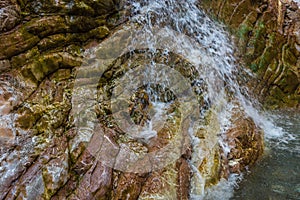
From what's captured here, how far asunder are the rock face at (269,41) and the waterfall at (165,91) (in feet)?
2.16

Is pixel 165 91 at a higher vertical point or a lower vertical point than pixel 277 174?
higher

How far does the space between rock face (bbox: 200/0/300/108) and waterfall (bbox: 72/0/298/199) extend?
2.16 feet

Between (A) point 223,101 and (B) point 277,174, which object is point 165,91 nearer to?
(A) point 223,101

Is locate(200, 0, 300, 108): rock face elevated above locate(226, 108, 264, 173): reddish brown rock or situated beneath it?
elevated above

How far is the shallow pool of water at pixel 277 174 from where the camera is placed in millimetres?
4434

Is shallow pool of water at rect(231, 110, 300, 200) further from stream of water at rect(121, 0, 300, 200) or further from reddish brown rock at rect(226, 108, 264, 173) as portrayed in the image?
reddish brown rock at rect(226, 108, 264, 173)

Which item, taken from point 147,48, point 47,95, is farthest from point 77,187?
point 147,48

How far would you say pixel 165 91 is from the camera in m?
5.42

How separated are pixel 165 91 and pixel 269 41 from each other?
3.66m

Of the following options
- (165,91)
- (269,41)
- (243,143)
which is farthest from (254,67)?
(165,91)

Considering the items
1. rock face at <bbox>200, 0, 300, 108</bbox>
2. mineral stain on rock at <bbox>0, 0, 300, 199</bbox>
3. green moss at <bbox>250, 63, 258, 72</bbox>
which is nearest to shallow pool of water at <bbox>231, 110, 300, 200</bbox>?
mineral stain on rock at <bbox>0, 0, 300, 199</bbox>

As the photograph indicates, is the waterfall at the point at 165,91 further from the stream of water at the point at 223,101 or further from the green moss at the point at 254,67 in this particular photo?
the green moss at the point at 254,67

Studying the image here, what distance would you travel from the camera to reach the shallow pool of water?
4.43m

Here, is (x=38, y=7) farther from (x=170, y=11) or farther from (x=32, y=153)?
(x=170, y=11)
